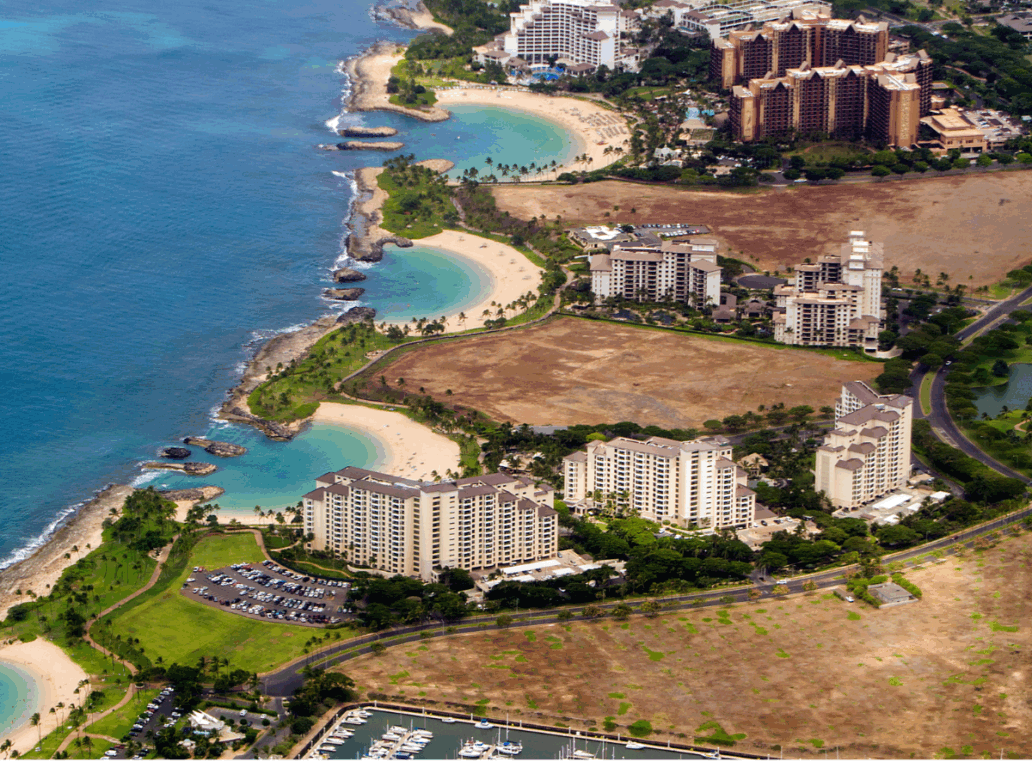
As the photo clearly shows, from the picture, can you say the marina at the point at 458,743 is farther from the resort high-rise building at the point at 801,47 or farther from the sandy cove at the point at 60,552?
the resort high-rise building at the point at 801,47

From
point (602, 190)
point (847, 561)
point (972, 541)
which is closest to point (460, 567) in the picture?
point (847, 561)

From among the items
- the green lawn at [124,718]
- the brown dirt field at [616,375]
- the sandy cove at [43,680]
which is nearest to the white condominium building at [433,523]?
the sandy cove at [43,680]

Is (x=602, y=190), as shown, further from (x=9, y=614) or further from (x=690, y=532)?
(x=9, y=614)

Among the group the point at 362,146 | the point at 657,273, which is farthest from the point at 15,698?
the point at 362,146

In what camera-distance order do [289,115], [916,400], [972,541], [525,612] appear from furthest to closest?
[289,115] → [916,400] → [972,541] → [525,612]

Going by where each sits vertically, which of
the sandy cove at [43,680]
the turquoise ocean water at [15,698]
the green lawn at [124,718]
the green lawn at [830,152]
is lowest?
the turquoise ocean water at [15,698]

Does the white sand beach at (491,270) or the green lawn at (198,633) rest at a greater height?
the white sand beach at (491,270)

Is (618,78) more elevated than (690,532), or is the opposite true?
(618,78)

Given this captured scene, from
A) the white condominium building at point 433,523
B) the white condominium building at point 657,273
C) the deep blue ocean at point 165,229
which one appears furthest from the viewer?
the white condominium building at point 657,273

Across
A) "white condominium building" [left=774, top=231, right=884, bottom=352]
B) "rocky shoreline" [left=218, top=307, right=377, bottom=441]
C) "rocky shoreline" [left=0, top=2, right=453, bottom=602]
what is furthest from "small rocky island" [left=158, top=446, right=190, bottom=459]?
"white condominium building" [left=774, top=231, right=884, bottom=352]
